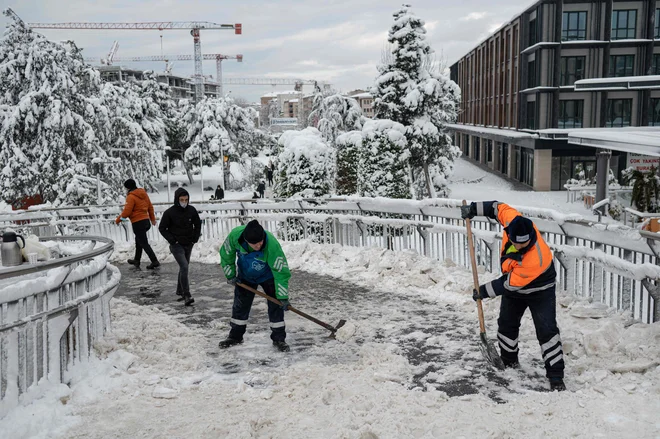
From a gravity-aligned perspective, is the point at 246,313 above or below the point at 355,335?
above

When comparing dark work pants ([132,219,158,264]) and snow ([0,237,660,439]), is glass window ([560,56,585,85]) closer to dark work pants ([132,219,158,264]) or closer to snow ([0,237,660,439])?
dark work pants ([132,219,158,264])

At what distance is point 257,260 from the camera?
653 centimetres

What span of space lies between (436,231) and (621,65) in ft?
116

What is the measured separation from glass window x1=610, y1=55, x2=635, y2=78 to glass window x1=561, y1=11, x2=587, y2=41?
2585 millimetres

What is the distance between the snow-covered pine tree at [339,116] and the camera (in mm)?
41719

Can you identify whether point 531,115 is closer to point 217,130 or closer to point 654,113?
point 654,113

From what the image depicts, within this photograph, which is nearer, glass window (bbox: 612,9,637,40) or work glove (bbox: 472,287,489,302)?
work glove (bbox: 472,287,489,302)

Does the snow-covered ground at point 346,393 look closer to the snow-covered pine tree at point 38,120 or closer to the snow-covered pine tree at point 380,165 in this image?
the snow-covered pine tree at point 380,165

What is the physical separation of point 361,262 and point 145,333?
15.2ft

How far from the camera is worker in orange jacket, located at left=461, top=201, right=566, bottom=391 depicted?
5195mm

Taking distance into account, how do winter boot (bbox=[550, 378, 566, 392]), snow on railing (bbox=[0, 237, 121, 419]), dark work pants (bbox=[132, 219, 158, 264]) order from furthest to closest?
1. dark work pants (bbox=[132, 219, 158, 264])
2. winter boot (bbox=[550, 378, 566, 392])
3. snow on railing (bbox=[0, 237, 121, 419])

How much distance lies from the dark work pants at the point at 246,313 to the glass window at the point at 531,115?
3735 centimetres

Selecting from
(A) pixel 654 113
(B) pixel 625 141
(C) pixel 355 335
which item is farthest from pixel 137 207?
(A) pixel 654 113

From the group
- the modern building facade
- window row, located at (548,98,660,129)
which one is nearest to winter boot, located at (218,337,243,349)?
the modern building facade
